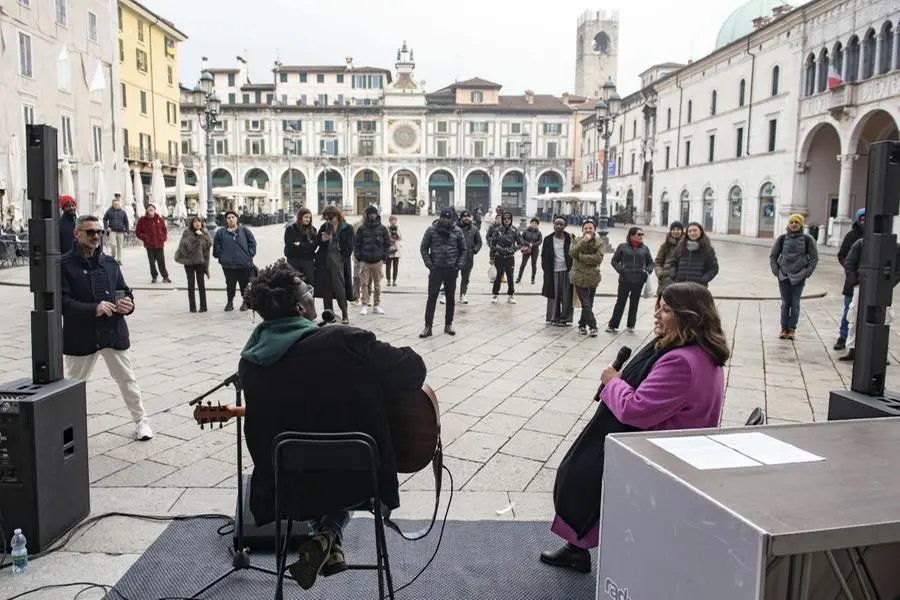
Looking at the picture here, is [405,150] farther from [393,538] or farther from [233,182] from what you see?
[393,538]

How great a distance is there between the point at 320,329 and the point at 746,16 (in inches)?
1865

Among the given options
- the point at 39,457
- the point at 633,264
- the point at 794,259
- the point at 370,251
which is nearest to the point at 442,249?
the point at 370,251

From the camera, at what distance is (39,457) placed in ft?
10.3

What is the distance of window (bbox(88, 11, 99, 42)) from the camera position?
90.2ft

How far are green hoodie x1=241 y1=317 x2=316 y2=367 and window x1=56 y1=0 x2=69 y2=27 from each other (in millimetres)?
28250

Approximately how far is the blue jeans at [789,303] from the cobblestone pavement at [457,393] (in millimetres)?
276

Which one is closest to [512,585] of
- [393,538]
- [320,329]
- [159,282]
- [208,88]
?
[393,538]

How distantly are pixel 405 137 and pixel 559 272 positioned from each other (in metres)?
61.7

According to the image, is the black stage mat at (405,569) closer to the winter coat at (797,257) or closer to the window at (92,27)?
the winter coat at (797,257)

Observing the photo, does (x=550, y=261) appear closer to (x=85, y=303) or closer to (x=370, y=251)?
(x=370, y=251)

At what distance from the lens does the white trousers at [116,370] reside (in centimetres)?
450

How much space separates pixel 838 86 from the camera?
26234mm

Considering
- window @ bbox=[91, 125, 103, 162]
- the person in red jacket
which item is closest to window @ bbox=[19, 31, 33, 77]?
window @ bbox=[91, 125, 103, 162]

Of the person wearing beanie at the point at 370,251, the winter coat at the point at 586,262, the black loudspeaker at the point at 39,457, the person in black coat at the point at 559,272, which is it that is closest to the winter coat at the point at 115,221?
the person wearing beanie at the point at 370,251
